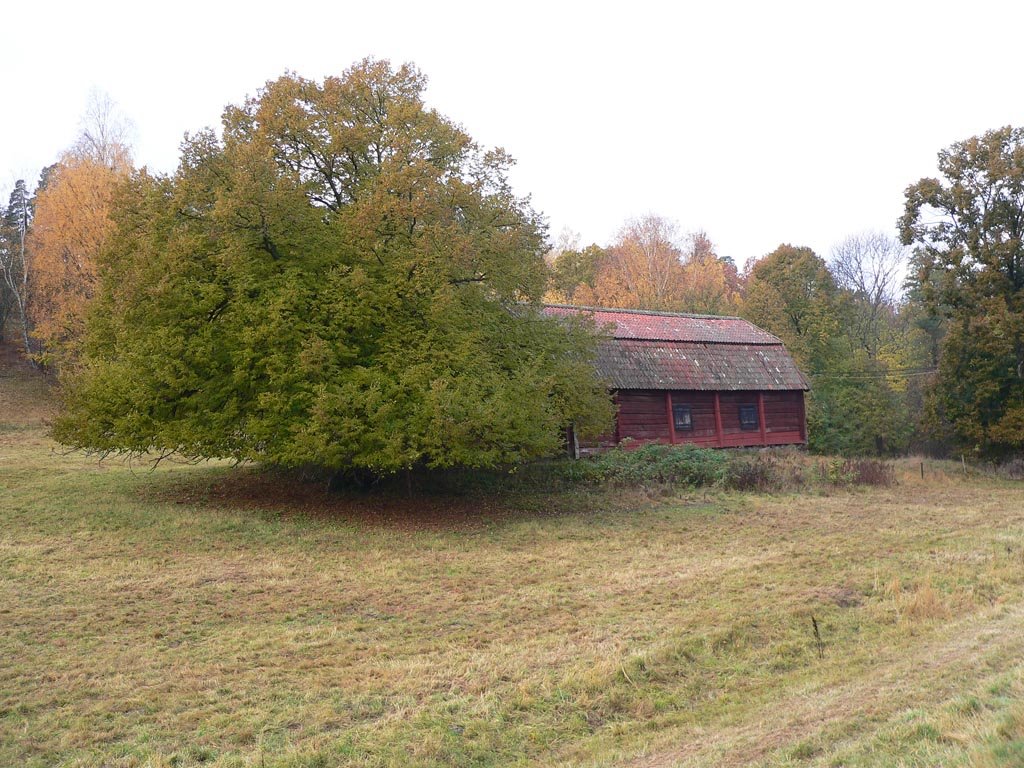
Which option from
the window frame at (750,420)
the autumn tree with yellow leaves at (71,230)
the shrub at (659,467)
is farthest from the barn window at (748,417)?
the autumn tree with yellow leaves at (71,230)

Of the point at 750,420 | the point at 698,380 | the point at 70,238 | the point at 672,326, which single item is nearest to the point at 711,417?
the point at 698,380

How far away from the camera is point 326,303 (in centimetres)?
1803

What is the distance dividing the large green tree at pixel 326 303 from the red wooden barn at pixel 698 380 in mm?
10662

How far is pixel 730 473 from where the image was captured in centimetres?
2502

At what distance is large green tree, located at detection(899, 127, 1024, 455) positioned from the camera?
106 feet

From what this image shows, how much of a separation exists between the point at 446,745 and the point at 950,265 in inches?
1314

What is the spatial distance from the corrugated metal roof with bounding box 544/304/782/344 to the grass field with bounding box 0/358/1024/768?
1382cm

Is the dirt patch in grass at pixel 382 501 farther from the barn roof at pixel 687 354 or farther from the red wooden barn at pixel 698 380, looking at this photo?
the barn roof at pixel 687 354

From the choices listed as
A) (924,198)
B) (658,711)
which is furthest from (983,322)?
(658,711)

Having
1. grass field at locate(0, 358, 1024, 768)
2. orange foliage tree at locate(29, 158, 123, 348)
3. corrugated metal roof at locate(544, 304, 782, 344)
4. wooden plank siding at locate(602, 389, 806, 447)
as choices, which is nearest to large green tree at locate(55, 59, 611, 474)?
grass field at locate(0, 358, 1024, 768)

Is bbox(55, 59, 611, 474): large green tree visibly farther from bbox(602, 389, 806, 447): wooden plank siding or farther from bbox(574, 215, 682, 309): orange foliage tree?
bbox(574, 215, 682, 309): orange foliage tree

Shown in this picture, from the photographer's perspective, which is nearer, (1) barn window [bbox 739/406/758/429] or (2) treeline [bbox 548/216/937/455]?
(1) barn window [bbox 739/406/758/429]

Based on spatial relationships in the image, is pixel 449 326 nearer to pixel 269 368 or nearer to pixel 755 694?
pixel 269 368

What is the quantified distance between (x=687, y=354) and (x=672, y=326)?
1.90 m
